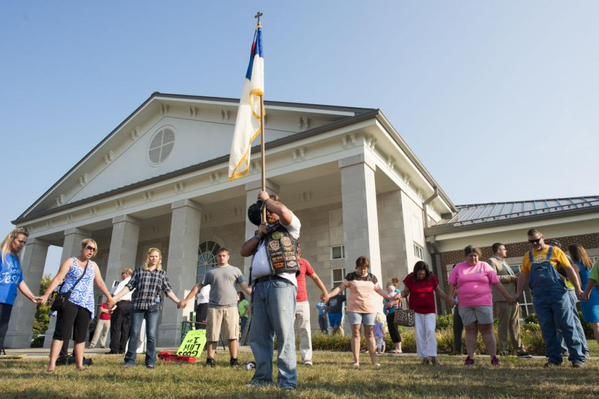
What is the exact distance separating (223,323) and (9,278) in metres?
3.08

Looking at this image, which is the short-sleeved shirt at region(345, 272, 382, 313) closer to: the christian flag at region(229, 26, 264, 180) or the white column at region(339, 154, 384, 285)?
the christian flag at region(229, 26, 264, 180)

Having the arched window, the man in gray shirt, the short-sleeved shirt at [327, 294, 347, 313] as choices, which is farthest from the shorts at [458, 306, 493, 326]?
the arched window

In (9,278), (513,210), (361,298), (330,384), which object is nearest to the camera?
(330,384)

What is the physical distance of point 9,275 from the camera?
5680 millimetres

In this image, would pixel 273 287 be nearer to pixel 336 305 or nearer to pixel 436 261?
pixel 336 305

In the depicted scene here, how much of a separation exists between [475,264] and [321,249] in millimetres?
11638

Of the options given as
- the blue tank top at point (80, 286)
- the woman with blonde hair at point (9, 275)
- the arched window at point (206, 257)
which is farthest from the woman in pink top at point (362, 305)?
the arched window at point (206, 257)

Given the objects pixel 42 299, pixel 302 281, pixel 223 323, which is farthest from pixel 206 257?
pixel 42 299

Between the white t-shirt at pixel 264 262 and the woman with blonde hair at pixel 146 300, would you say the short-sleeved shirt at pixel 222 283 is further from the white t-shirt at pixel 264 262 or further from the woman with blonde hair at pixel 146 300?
the white t-shirt at pixel 264 262

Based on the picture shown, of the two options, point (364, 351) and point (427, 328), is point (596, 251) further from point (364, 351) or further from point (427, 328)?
point (427, 328)

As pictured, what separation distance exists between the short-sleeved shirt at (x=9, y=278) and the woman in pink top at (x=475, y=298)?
633 cm

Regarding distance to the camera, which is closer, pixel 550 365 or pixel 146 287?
pixel 550 365

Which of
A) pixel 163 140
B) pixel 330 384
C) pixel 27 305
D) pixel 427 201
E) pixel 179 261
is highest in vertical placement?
pixel 163 140

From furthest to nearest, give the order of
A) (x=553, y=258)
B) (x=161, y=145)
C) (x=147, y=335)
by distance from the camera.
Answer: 1. (x=161, y=145)
2. (x=147, y=335)
3. (x=553, y=258)
